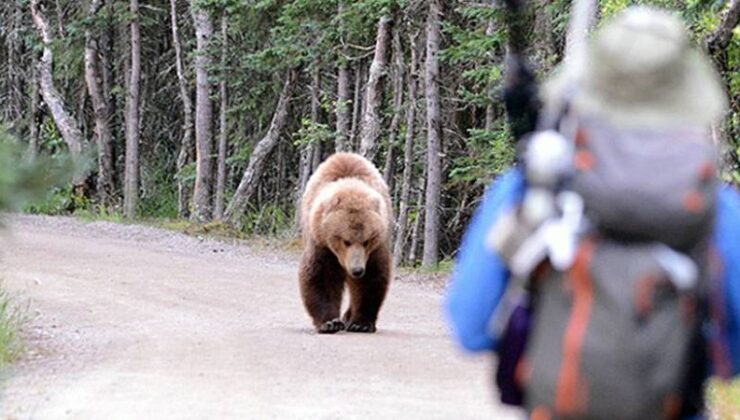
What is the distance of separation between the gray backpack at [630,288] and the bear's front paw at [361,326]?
9.72 m

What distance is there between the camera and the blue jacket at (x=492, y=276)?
3.49m

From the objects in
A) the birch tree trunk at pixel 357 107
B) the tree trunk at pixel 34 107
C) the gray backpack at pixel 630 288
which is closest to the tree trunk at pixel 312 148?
the birch tree trunk at pixel 357 107

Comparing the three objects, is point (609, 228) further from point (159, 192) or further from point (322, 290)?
point (159, 192)

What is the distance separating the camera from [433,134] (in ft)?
71.2

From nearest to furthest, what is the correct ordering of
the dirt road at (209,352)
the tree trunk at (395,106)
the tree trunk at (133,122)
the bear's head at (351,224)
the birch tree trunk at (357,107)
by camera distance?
the dirt road at (209,352), the bear's head at (351,224), the tree trunk at (395,106), the birch tree trunk at (357,107), the tree trunk at (133,122)

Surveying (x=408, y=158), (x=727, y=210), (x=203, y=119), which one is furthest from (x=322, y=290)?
(x=203, y=119)

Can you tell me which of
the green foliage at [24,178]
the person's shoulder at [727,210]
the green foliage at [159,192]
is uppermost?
the person's shoulder at [727,210]

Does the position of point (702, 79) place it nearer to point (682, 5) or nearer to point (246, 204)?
point (682, 5)

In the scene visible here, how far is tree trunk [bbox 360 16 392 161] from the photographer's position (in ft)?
75.9

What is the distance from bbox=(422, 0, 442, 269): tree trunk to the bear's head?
8529mm

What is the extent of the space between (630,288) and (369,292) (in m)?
9.77

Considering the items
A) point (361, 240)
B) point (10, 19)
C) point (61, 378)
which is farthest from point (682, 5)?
point (10, 19)

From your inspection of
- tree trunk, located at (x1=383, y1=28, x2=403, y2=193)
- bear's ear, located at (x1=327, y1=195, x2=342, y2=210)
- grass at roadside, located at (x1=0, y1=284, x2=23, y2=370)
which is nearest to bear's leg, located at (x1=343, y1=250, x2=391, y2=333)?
bear's ear, located at (x1=327, y1=195, x2=342, y2=210)

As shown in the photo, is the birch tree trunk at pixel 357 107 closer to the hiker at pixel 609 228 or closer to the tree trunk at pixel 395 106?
the tree trunk at pixel 395 106
